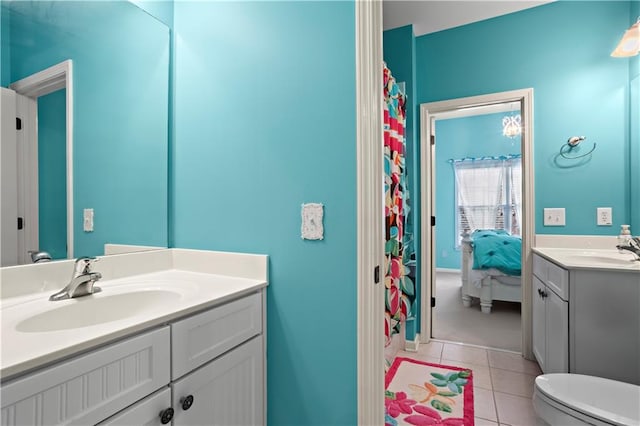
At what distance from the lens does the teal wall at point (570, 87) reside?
85.7 inches

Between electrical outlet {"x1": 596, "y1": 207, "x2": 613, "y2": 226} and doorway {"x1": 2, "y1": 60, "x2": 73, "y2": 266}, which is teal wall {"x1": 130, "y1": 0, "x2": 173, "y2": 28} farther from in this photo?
electrical outlet {"x1": 596, "y1": 207, "x2": 613, "y2": 226}

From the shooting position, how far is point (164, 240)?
150cm

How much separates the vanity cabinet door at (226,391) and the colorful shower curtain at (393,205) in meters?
1.03

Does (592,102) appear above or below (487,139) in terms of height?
below

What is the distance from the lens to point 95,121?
1.27 metres

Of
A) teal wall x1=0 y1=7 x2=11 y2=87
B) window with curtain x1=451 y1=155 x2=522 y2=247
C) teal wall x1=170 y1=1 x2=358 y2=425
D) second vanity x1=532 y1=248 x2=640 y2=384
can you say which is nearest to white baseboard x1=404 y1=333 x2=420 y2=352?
second vanity x1=532 y1=248 x2=640 y2=384

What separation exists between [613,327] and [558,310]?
9.4 inches

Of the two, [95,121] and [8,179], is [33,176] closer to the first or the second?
[8,179]

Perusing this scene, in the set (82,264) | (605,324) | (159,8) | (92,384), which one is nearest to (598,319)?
(605,324)

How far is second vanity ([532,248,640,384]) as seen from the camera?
5.06 ft

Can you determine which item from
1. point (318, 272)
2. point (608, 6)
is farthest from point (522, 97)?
point (318, 272)

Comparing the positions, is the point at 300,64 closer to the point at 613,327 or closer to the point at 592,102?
the point at 613,327

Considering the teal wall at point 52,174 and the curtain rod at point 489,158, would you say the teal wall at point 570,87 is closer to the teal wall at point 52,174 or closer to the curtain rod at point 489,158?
the teal wall at point 52,174

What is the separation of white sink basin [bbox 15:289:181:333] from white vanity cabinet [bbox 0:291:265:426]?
0.24m
